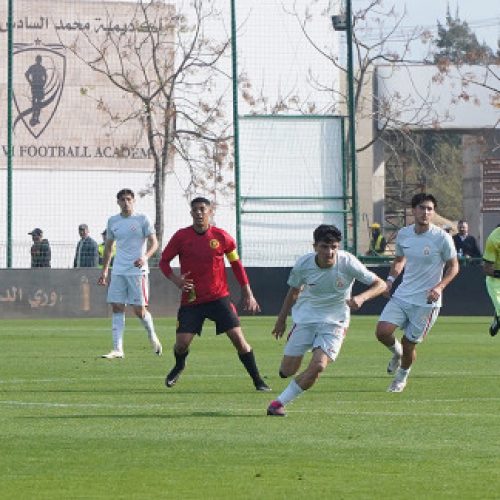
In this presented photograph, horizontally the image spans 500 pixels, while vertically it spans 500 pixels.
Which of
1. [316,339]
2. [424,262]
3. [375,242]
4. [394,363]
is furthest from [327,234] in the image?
[375,242]

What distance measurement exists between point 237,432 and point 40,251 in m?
22.4

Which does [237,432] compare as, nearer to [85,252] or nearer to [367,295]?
[367,295]

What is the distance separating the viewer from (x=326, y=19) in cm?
4034

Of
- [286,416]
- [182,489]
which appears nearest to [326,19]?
[286,416]

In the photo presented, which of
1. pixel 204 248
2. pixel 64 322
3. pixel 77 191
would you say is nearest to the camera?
pixel 204 248

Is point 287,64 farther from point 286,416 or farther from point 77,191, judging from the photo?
point 286,416

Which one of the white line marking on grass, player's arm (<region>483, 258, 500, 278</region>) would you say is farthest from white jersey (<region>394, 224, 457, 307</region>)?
player's arm (<region>483, 258, 500, 278</region>)

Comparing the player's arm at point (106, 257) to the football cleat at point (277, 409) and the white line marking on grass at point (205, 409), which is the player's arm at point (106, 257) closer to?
the white line marking on grass at point (205, 409)

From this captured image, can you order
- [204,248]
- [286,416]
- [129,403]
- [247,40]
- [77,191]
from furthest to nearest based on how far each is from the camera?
1. [77,191]
2. [247,40]
3. [204,248]
4. [129,403]
5. [286,416]

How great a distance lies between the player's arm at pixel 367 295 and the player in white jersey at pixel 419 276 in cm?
242

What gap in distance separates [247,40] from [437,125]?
23578 mm

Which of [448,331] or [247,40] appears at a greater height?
[247,40]

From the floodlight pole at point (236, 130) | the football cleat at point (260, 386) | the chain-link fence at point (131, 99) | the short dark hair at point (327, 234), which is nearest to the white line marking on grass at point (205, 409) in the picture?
the short dark hair at point (327, 234)

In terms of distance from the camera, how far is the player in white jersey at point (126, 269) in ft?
77.0
